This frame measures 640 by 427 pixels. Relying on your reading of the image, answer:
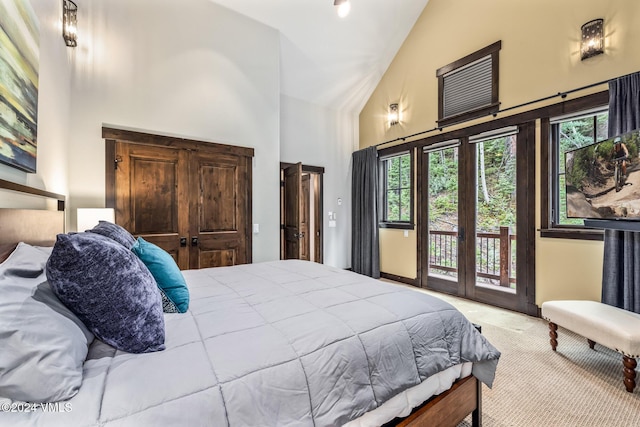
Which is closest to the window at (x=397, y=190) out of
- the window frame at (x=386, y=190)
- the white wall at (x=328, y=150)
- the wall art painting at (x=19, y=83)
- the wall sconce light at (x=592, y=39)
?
the window frame at (x=386, y=190)

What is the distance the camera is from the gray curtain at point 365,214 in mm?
5305

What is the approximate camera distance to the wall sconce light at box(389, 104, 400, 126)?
16.5 ft

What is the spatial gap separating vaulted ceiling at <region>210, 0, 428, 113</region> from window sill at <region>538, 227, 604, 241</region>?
375 centimetres

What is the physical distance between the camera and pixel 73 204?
9.52ft

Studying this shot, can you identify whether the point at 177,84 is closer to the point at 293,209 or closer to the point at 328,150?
the point at 293,209

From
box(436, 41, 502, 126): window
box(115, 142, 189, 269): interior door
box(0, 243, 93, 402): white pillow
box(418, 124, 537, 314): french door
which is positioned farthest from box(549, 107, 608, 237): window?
box(115, 142, 189, 269): interior door

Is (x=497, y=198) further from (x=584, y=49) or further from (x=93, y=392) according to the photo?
(x=93, y=392)

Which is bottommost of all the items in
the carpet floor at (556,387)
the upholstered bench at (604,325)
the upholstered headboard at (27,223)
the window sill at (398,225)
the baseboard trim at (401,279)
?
the carpet floor at (556,387)

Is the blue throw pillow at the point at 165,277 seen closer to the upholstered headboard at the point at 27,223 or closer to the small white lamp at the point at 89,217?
the upholstered headboard at the point at 27,223

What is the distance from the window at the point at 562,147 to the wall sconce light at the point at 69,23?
5.01 metres

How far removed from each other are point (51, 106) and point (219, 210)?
1.84 m

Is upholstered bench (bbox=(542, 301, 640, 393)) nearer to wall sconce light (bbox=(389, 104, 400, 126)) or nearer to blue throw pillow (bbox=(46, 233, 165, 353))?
blue throw pillow (bbox=(46, 233, 165, 353))

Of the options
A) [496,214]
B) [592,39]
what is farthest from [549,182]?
[592,39]

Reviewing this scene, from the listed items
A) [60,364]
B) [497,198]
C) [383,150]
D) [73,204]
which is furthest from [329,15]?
[60,364]
